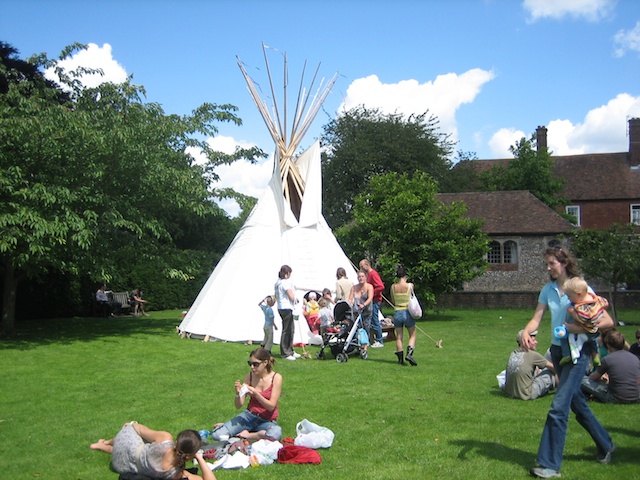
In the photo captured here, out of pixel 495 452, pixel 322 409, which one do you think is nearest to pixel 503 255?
pixel 322 409

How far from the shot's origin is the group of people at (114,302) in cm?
2344

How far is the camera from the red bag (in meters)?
5.95

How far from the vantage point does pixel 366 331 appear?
1249cm

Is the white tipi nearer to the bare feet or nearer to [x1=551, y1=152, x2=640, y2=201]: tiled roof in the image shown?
the bare feet

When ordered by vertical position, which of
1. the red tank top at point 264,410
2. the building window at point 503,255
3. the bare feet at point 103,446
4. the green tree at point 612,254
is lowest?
the bare feet at point 103,446

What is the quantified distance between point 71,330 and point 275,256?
6.24 metres

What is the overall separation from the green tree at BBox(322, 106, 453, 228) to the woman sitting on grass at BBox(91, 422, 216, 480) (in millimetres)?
36924

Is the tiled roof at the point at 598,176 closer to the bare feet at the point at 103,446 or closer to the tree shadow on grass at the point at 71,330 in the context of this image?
the tree shadow on grass at the point at 71,330

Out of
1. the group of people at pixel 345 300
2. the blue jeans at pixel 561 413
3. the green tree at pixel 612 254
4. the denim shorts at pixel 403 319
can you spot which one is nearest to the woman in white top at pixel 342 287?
the group of people at pixel 345 300

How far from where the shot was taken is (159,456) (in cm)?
505

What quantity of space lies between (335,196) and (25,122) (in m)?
30.7

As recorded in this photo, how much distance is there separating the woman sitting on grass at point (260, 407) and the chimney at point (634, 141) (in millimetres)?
47838

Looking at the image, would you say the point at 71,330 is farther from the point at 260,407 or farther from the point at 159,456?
the point at 159,456

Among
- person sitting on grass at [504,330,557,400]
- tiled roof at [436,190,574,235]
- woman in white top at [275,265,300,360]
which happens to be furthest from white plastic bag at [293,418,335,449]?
tiled roof at [436,190,574,235]
